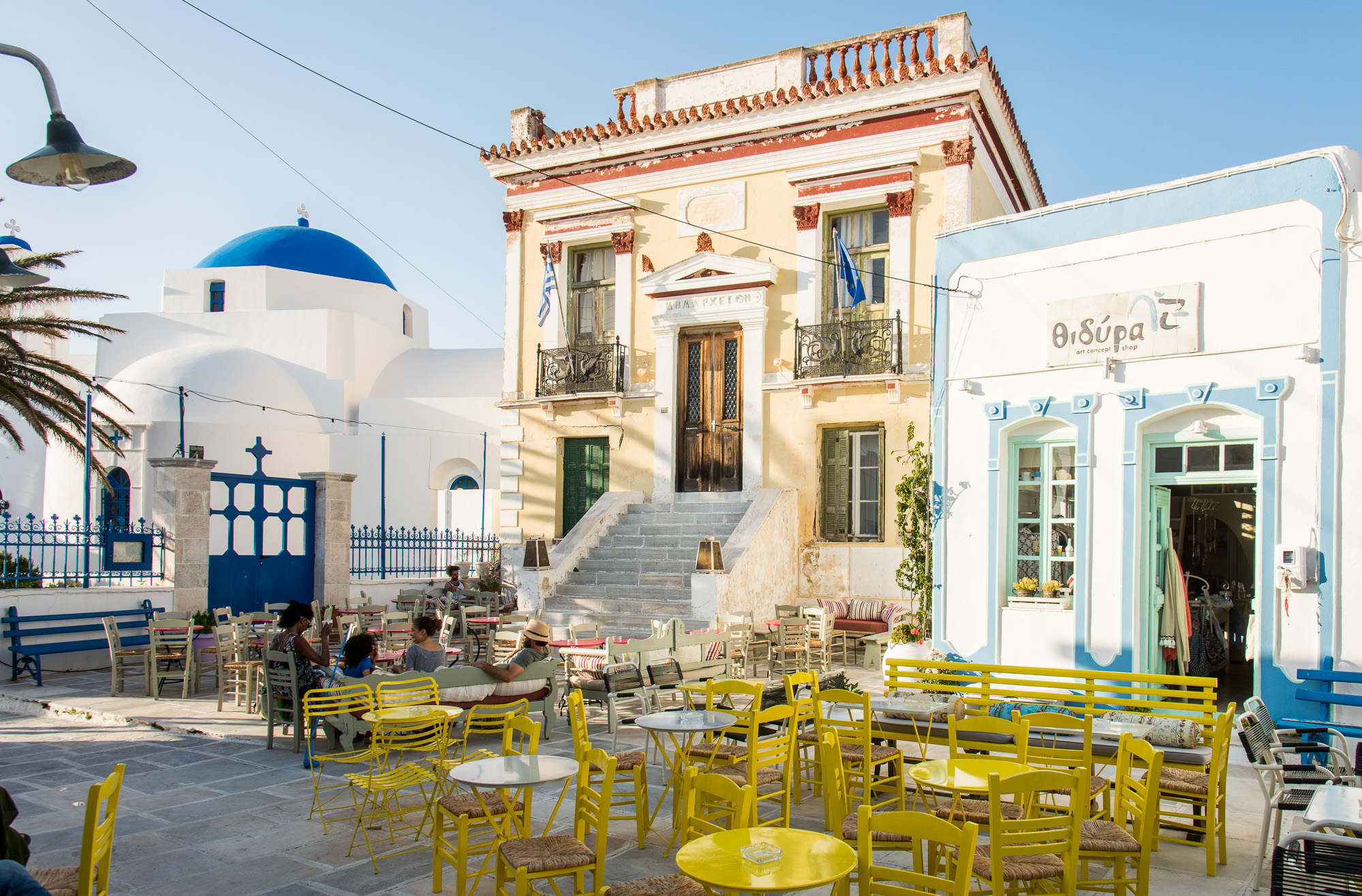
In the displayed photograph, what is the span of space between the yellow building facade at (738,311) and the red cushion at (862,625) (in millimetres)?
827

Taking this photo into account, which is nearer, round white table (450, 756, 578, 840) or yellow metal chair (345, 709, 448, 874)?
round white table (450, 756, 578, 840)

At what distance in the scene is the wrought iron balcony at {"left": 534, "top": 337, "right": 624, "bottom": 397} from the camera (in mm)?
18125

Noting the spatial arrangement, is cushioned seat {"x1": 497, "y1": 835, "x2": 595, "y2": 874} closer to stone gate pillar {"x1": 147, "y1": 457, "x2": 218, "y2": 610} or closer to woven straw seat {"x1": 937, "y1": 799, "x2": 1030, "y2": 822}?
woven straw seat {"x1": 937, "y1": 799, "x2": 1030, "y2": 822}

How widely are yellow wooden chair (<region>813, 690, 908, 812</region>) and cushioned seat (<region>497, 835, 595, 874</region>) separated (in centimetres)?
203

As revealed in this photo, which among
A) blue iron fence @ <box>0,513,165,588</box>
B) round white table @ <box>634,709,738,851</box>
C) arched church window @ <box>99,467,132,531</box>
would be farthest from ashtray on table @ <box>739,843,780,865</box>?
arched church window @ <box>99,467,132,531</box>

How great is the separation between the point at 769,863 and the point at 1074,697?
5.91 m

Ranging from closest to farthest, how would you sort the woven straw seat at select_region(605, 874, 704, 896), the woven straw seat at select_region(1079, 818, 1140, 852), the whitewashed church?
1. the woven straw seat at select_region(605, 874, 704, 896)
2. the woven straw seat at select_region(1079, 818, 1140, 852)
3. the whitewashed church

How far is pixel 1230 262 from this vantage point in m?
9.23

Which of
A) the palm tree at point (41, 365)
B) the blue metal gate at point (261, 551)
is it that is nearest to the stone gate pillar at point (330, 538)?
the blue metal gate at point (261, 551)

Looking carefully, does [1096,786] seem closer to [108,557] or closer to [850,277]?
[850,277]

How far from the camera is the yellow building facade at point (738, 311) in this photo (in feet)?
51.3

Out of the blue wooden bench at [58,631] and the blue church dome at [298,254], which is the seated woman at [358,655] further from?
the blue church dome at [298,254]

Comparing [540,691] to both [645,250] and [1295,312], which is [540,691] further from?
[645,250]

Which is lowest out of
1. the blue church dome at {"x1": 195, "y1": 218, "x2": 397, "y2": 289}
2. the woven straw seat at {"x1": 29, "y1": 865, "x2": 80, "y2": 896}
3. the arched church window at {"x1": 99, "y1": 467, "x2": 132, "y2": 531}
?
the woven straw seat at {"x1": 29, "y1": 865, "x2": 80, "y2": 896}
